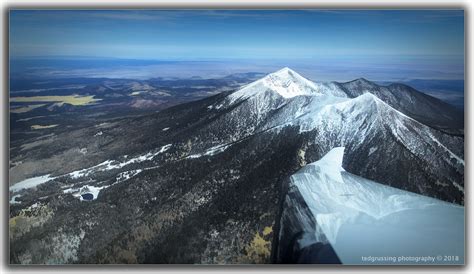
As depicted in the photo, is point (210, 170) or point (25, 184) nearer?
point (25, 184)

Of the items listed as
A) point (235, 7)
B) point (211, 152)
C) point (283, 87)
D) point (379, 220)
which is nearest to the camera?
point (379, 220)

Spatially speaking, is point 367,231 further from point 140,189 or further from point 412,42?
point 140,189

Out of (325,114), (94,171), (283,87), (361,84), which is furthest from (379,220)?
(94,171)

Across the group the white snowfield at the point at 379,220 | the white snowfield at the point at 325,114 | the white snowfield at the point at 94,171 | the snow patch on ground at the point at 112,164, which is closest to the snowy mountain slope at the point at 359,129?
the white snowfield at the point at 325,114

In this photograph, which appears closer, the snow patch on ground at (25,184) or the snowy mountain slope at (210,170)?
the snowy mountain slope at (210,170)

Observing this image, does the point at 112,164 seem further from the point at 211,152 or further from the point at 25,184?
the point at 211,152

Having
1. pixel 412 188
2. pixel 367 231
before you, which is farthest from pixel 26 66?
pixel 412 188

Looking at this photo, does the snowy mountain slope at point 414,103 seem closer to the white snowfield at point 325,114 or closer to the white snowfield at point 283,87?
the white snowfield at point 325,114

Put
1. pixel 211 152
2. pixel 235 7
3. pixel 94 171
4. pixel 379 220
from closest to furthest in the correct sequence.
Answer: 1. pixel 379 220
2. pixel 235 7
3. pixel 94 171
4. pixel 211 152

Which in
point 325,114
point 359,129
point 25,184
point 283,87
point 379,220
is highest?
point 283,87

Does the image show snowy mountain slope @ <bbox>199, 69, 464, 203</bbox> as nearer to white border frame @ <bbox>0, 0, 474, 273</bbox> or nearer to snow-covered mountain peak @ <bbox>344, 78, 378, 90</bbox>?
snow-covered mountain peak @ <bbox>344, 78, 378, 90</bbox>
